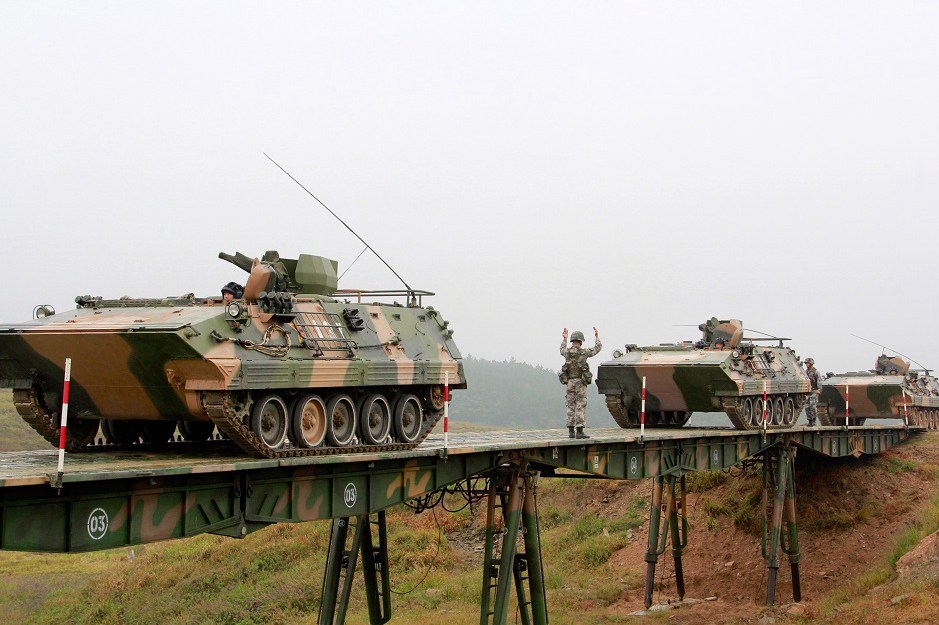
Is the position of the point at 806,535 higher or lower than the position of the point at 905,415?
lower

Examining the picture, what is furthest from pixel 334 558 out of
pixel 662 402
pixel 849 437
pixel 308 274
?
pixel 849 437

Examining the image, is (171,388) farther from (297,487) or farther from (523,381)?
(523,381)

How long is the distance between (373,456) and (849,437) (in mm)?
21864

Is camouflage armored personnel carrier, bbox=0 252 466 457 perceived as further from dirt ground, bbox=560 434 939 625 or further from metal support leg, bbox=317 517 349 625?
dirt ground, bbox=560 434 939 625

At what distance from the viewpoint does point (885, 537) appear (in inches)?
1233

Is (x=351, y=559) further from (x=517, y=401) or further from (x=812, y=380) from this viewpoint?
(x=517, y=401)

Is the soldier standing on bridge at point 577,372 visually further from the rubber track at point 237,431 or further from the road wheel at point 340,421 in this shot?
the rubber track at point 237,431

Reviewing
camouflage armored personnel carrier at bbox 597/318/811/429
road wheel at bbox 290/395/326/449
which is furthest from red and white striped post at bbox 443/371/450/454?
camouflage armored personnel carrier at bbox 597/318/811/429

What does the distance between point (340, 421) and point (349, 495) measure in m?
2.16

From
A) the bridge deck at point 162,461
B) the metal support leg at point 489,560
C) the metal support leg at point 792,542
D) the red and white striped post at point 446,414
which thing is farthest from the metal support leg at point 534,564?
the metal support leg at point 792,542

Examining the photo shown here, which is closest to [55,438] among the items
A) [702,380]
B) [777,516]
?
[702,380]

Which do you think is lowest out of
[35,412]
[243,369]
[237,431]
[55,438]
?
[55,438]

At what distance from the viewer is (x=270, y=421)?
14539mm

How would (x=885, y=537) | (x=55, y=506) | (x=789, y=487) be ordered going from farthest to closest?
(x=885, y=537) < (x=789, y=487) < (x=55, y=506)
